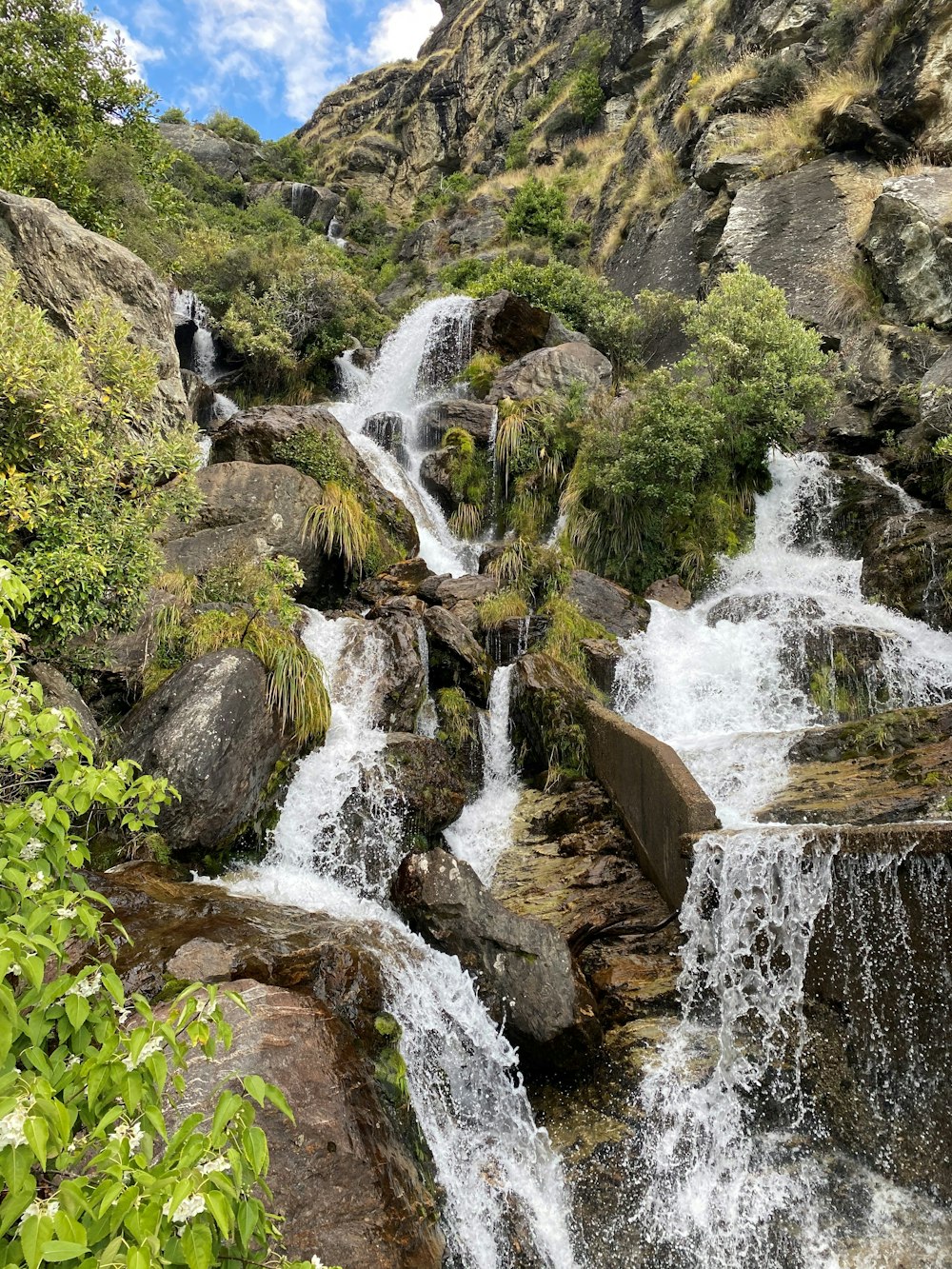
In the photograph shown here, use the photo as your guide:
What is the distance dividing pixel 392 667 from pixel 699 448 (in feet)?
21.7

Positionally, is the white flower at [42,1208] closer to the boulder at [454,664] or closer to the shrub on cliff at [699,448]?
the boulder at [454,664]

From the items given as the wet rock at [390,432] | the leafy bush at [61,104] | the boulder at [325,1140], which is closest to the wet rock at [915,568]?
the boulder at [325,1140]

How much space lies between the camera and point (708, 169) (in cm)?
1966

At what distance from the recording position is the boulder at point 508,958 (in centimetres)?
545

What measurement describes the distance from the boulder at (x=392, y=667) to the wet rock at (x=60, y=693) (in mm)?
3109

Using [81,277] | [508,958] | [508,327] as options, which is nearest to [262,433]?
[81,277]

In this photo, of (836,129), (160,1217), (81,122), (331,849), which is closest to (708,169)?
(836,129)

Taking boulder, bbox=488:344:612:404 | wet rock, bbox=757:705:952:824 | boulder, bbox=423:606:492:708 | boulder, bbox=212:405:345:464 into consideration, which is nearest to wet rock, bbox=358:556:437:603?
boulder, bbox=423:606:492:708

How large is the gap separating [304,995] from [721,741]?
5570mm

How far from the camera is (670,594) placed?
→ 484 inches

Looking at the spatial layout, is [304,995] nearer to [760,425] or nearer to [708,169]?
[760,425]

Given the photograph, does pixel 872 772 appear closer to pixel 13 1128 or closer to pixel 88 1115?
pixel 88 1115

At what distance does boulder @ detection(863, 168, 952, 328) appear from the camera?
13.7 metres

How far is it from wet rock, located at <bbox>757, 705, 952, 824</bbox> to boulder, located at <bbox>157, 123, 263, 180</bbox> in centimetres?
3923
